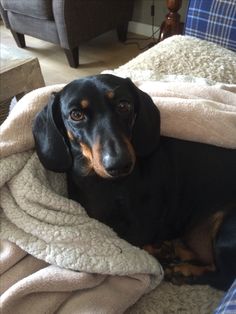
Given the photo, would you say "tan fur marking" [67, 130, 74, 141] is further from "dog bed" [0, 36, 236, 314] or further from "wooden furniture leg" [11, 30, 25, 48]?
"wooden furniture leg" [11, 30, 25, 48]

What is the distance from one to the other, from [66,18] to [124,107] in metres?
1.94

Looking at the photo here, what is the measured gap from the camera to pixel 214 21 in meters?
1.80

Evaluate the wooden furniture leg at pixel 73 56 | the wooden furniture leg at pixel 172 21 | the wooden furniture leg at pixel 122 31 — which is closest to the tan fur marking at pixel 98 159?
the wooden furniture leg at pixel 172 21

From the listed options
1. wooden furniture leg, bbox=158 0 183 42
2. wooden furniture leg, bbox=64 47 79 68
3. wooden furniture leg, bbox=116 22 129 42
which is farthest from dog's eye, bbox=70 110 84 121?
wooden furniture leg, bbox=116 22 129 42

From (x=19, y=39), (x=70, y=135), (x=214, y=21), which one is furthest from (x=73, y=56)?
(x=70, y=135)

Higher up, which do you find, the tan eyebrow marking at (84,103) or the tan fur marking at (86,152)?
the tan eyebrow marking at (84,103)

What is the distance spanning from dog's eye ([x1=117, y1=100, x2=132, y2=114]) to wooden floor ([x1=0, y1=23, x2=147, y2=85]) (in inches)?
73.9

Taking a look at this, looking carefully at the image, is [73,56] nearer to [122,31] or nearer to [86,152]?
[122,31]

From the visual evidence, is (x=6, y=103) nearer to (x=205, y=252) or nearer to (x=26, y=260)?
(x=26, y=260)

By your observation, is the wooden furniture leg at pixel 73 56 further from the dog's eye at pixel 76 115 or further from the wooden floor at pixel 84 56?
the dog's eye at pixel 76 115

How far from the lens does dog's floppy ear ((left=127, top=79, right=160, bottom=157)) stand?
42.5 inches

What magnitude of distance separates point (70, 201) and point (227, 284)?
0.52m

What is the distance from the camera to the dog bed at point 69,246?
93 centimetres

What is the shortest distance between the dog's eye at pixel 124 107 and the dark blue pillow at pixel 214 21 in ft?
3.36
